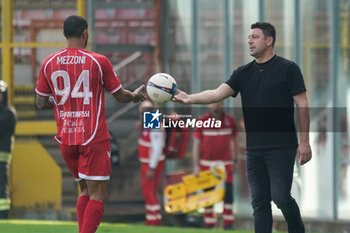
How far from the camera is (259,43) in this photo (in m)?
7.09

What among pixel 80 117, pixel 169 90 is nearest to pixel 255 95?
pixel 169 90

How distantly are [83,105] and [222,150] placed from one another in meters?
6.11

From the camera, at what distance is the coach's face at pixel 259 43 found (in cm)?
709

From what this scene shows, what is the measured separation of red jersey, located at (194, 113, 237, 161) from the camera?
12664mm

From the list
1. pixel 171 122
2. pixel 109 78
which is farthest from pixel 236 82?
pixel 171 122

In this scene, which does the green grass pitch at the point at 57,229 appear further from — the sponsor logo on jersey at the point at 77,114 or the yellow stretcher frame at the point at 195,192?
the sponsor logo on jersey at the point at 77,114

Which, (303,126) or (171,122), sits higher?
→ (303,126)

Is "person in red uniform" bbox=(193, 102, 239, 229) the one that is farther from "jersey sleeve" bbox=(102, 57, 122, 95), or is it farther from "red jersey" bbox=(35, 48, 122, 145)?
"red jersey" bbox=(35, 48, 122, 145)

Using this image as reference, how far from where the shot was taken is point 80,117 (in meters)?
6.79

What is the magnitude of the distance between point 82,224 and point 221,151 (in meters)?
5.87

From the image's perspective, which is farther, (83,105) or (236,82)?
(236,82)

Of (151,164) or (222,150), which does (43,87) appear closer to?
(222,150)

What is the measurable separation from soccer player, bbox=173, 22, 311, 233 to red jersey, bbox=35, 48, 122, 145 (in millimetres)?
708

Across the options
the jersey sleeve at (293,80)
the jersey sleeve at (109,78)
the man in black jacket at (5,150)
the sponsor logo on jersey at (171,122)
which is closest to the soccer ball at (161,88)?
the jersey sleeve at (109,78)
